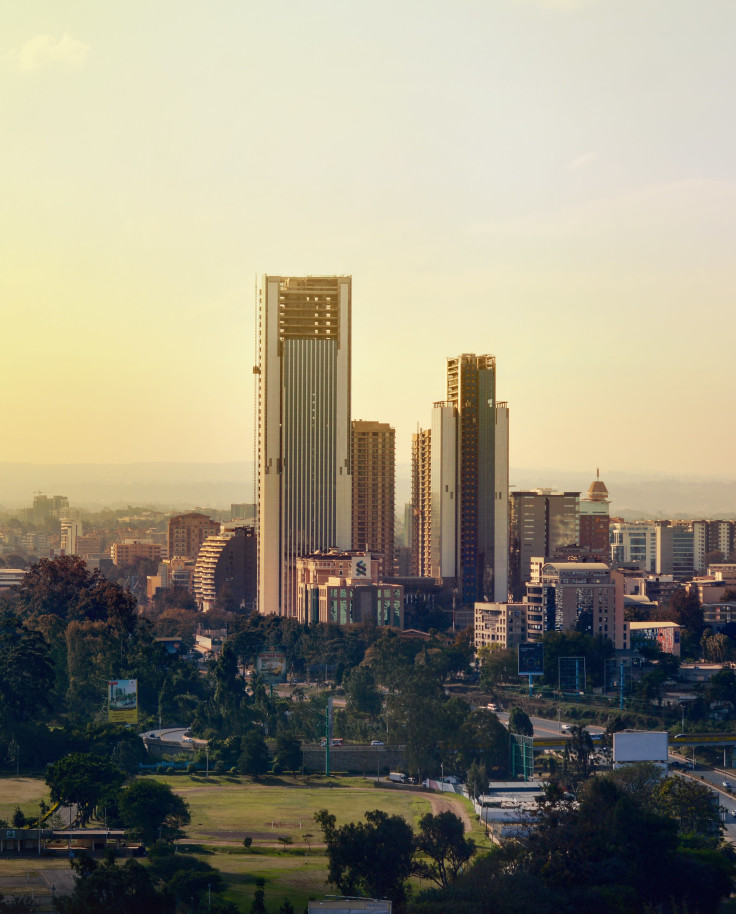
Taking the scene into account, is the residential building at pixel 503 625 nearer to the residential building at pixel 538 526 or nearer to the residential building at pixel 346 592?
the residential building at pixel 346 592

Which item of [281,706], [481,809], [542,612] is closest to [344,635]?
[542,612]

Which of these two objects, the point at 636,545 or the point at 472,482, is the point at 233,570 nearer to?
the point at 472,482

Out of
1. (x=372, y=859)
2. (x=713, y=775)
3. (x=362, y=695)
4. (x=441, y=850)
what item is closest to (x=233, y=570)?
(x=362, y=695)

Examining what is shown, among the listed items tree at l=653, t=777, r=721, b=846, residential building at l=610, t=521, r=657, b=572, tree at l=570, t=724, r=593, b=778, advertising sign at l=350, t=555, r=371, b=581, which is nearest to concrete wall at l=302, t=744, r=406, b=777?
tree at l=570, t=724, r=593, b=778

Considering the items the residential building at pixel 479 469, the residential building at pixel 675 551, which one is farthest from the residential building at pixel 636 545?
the residential building at pixel 479 469

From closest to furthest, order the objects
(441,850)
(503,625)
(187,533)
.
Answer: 1. (441,850)
2. (503,625)
3. (187,533)

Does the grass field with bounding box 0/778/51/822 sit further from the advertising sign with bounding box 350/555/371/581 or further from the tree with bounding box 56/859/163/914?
the advertising sign with bounding box 350/555/371/581
